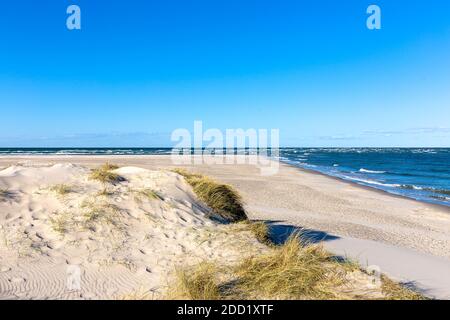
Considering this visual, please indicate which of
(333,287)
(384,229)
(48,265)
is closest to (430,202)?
(384,229)

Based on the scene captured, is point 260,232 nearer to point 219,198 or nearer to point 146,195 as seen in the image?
point 219,198

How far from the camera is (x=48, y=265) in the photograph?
4.82 metres

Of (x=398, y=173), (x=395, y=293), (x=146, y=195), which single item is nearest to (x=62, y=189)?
(x=146, y=195)

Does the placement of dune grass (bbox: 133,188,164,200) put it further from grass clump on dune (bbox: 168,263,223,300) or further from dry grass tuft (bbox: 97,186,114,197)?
grass clump on dune (bbox: 168,263,223,300)

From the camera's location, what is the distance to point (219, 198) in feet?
27.8

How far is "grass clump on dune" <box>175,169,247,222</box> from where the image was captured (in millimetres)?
8281

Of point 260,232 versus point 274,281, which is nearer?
point 274,281

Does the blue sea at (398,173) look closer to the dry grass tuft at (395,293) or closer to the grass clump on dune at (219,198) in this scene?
the grass clump on dune at (219,198)

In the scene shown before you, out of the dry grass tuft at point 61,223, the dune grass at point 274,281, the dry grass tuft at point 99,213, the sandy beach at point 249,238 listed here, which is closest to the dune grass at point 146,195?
the sandy beach at point 249,238

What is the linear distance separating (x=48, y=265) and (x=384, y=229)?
32.8 feet

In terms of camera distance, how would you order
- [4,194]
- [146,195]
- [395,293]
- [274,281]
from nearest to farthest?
1. [395,293]
2. [274,281]
3. [4,194]
4. [146,195]

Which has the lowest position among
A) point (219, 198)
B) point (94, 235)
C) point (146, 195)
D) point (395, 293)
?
point (395, 293)
